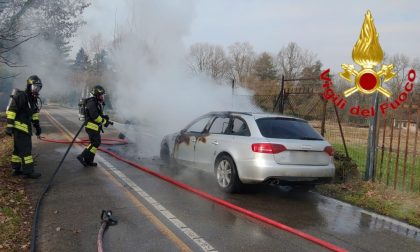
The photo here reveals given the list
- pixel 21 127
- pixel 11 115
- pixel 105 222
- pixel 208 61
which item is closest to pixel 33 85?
pixel 11 115

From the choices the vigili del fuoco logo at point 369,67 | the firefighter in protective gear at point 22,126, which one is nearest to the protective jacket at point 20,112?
the firefighter in protective gear at point 22,126

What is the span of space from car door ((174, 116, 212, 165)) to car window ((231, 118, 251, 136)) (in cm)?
92

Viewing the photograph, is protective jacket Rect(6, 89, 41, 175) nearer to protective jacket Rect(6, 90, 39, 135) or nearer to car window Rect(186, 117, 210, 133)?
protective jacket Rect(6, 90, 39, 135)

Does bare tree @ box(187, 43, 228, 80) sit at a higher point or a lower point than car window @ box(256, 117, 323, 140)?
higher

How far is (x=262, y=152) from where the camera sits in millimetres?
6285

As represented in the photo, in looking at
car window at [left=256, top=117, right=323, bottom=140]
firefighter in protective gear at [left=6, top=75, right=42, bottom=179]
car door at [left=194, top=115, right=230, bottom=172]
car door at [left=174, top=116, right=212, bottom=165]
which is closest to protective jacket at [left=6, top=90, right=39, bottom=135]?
firefighter in protective gear at [left=6, top=75, right=42, bottom=179]

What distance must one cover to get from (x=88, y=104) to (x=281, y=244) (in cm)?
597

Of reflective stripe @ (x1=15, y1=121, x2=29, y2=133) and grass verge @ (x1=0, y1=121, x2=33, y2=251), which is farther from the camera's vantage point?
reflective stripe @ (x1=15, y1=121, x2=29, y2=133)

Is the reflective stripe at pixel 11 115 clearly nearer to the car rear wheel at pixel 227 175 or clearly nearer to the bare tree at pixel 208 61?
the car rear wheel at pixel 227 175

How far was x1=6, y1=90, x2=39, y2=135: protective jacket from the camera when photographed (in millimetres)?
7238

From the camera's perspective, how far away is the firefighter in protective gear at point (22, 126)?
7281mm

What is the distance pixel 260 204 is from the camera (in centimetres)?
630

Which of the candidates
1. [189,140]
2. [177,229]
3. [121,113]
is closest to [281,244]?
[177,229]

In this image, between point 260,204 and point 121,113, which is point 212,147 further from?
point 121,113
